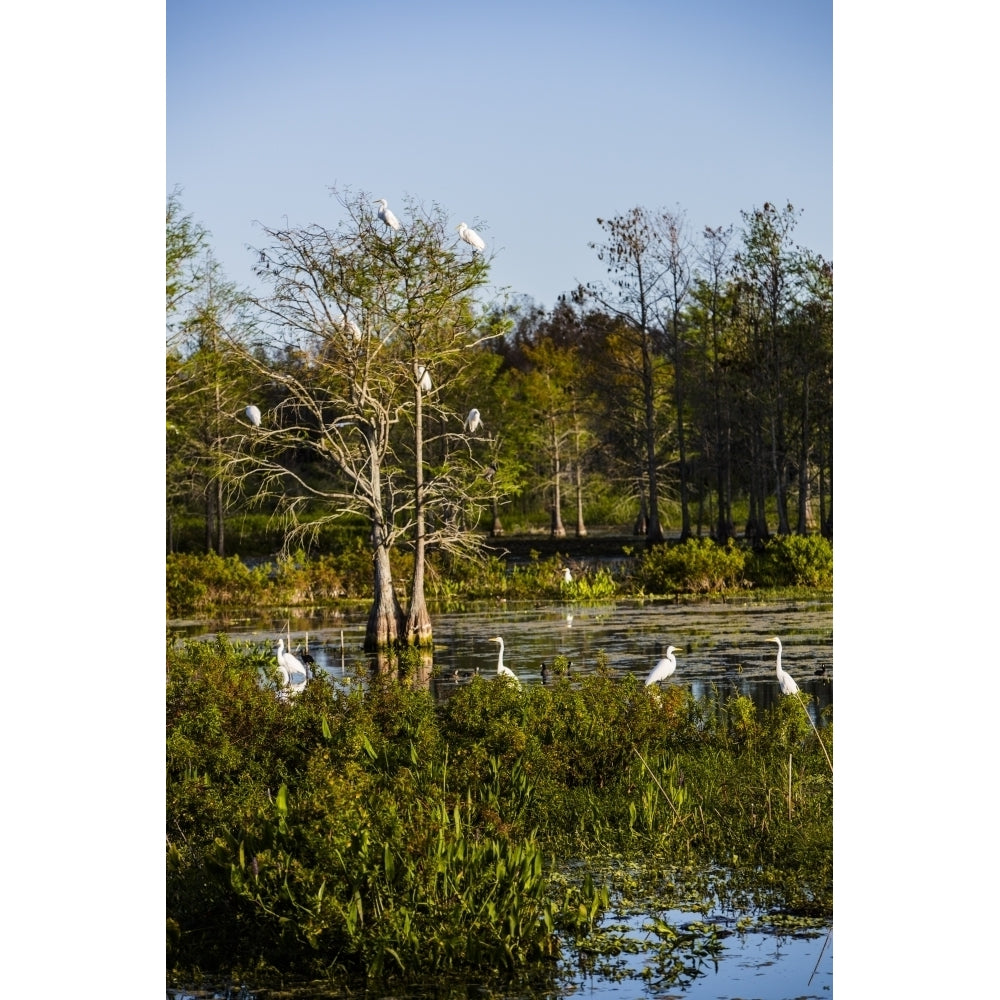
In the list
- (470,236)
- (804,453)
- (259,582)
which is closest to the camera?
(470,236)

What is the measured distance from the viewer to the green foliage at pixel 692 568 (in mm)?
12484

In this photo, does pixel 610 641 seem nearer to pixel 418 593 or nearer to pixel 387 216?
pixel 418 593

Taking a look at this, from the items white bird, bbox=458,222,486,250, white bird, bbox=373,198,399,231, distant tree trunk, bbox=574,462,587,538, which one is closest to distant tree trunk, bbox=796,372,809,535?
distant tree trunk, bbox=574,462,587,538

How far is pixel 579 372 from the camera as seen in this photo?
1013 cm

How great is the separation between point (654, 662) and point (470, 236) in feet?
9.03

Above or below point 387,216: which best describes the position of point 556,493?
below

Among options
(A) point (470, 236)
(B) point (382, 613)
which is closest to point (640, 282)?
(A) point (470, 236)

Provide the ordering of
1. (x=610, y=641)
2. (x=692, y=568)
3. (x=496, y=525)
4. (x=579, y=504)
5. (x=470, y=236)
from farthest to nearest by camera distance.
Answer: (x=692, y=568)
(x=579, y=504)
(x=496, y=525)
(x=610, y=641)
(x=470, y=236)

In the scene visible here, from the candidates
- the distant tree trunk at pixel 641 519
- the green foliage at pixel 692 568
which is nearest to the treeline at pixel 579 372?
the green foliage at pixel 692 568

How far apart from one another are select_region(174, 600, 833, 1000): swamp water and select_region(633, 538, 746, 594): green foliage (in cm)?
59

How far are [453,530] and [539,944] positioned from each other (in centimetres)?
635

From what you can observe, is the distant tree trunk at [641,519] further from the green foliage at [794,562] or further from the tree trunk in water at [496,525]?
the tree trunk in water at [496,525]

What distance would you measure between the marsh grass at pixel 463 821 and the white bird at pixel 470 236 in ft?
10.4
